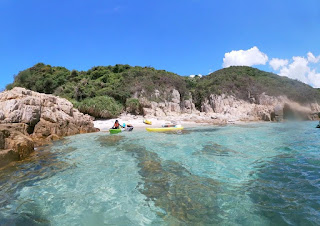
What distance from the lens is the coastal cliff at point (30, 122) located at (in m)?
9.05

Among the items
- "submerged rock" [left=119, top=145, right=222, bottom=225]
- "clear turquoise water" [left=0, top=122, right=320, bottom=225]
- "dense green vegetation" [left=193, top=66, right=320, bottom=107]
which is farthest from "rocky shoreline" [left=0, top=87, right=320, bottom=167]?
"submerged rock" [left=119, top=145, right=222, bottom=225]

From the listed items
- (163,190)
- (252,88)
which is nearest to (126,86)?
(252,88)

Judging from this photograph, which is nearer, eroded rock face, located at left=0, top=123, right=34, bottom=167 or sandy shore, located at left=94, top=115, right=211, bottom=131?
eroded rock face, located at left=0, top=123, right=34, bottom=167

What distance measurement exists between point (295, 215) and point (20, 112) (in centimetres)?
1550

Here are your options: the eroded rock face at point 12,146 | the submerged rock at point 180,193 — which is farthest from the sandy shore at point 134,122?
the submerged rock at point 180,193

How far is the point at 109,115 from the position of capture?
2806 centimetres

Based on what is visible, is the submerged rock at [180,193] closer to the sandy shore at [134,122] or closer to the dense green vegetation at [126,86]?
the sandy shore at [134,122]

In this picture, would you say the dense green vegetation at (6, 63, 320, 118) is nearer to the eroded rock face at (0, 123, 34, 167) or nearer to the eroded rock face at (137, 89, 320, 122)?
the eroded rock face at (137, 89, 320, 122)

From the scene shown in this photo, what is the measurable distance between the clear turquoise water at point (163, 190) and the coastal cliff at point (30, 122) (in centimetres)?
116

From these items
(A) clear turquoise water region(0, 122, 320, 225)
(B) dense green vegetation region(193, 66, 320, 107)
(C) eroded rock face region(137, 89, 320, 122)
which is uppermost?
(B) dense green vegetation region(193, 66, 320, 107)

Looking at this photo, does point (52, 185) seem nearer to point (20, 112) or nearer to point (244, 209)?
point (244, 209)

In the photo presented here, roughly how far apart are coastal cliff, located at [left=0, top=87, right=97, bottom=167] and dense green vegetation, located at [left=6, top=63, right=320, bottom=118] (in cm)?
858

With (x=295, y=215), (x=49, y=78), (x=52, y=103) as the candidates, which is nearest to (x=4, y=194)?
(x=295, y=215)

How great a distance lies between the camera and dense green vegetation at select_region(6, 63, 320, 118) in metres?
32.2
